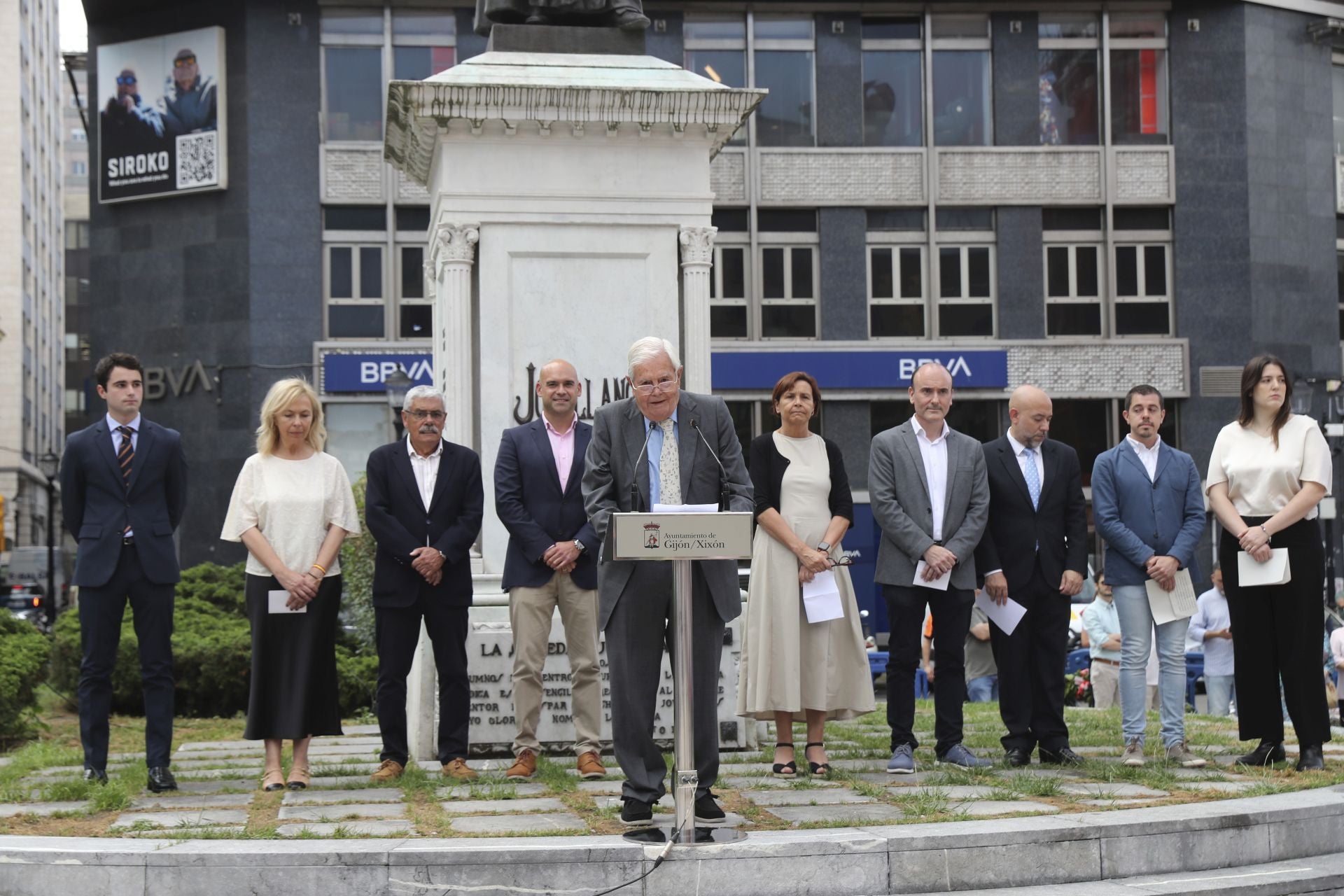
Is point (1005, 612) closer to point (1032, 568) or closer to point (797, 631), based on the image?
point (1032, 568)

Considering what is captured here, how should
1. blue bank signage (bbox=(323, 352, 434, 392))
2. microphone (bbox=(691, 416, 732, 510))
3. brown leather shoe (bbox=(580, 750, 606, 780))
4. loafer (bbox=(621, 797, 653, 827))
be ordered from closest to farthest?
1. loafer (bbox=(621, 797, 653, 827))
2. microphone (bbox=(691, 416, 732, 510))
3. brown leather shoe (bbox=(580, 750, 606, 780))
4. blue bank signage (bbox=(323, 352, 434, 392))

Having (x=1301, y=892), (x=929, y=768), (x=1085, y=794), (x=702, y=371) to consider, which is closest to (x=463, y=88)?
(x=702, y=371)

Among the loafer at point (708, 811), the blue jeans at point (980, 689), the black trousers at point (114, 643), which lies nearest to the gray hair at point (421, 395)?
the black trousers at point (114, 643)

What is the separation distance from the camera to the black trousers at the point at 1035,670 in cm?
890

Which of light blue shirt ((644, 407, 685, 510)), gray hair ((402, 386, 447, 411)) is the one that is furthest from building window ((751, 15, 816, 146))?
light blue shirt ((644, 407, 685, 510))

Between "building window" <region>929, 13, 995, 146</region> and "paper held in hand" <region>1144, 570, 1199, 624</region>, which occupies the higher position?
"building window" <region>929, 13, 995, 146</region>

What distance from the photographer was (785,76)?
3381cm

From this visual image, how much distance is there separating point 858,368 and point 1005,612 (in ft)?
79.3

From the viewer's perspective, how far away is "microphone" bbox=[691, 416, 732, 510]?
6.91 m

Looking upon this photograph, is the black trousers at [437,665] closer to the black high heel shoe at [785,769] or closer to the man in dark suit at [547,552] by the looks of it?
the man in dark suit at [547,552]

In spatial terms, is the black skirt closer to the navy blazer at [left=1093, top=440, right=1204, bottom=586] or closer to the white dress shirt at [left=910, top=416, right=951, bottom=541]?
the white dress shirt at [left=910, top=416, right=951, bottom=541]

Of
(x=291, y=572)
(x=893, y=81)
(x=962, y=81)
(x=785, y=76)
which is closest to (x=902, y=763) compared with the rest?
(x=291, y=572)

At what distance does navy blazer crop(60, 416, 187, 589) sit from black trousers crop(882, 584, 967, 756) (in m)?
3.83

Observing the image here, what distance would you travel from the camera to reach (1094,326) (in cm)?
3378
